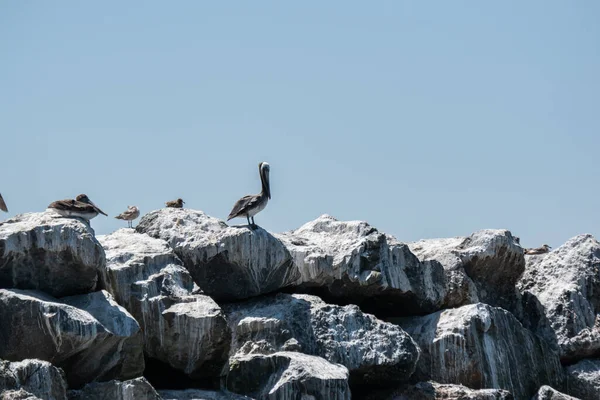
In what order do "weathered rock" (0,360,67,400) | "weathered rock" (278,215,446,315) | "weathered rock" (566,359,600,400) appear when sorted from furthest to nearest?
"weathered rock" (566,359,600,400) → "weathered rock" (278,215,446,315) → "weathered rock" (0,360,67,400)

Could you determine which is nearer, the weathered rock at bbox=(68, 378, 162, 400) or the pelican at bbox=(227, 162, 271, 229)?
the weathered rock at bbox=(68, 378, 162, 400)

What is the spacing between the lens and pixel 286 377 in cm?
1806

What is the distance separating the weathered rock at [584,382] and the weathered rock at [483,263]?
6.96 feet

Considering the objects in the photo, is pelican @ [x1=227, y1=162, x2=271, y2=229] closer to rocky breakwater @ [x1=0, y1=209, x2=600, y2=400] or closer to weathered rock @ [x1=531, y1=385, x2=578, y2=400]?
rocky breakwater @ [x1=0, y1=209, x2=600, y2=400]

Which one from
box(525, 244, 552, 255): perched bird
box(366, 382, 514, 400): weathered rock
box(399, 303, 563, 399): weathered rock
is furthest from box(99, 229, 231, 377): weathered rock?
box(525, 244, 552, 255): perched bird

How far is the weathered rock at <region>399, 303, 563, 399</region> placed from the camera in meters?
21.3

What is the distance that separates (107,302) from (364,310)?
644cm

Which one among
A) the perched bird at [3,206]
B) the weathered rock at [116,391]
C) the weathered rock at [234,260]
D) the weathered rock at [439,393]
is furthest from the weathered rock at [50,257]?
the weathered rock at [439,393]

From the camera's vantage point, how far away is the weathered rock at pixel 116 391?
16359 mm

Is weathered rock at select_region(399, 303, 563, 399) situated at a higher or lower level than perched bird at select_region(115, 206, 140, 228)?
lower

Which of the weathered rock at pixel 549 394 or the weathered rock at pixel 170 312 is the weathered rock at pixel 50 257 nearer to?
the weathered rock at pixel 170 312

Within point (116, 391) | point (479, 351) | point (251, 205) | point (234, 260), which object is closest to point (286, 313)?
point (234, 260)

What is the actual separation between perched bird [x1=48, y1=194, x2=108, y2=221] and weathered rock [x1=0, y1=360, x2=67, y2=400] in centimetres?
420

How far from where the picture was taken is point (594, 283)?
24562mm
